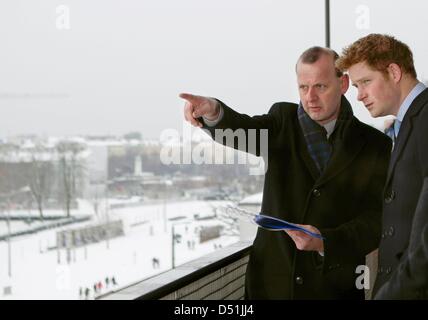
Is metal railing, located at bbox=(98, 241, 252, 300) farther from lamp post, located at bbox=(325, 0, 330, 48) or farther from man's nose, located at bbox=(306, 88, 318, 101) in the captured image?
lamp post, located at bbox=(325, 0, 330, 48)

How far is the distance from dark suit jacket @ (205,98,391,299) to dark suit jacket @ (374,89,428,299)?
17 cm

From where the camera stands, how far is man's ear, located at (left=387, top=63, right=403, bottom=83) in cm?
140

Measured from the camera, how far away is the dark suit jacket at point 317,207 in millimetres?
1532

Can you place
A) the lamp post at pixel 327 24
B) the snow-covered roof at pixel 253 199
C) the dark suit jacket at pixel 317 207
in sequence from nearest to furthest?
the dark suit jacket at pixel 317 207 → the snow-covered roof at pixel 253 199 → the lamp post at pixel 327 24

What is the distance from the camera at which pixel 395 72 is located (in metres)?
1.40

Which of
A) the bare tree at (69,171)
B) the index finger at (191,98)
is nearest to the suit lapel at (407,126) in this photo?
the index finger at (191,98)

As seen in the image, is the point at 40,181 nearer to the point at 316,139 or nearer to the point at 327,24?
the point at 327,24

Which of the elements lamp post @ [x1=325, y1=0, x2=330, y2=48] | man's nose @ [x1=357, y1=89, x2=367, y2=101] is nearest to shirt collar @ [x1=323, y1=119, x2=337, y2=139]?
man's nose @ [x1=357, y1=89, x2=367, y2=101]

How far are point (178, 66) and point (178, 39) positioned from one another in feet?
0.50

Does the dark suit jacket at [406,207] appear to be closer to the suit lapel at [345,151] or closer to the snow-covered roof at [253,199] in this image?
the suit lapel at [345,151]

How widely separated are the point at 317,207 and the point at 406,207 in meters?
0.34

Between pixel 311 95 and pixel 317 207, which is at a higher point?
pixel 311 95

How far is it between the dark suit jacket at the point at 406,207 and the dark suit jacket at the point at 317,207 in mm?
173

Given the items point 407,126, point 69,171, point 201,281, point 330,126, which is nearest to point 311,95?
point 330,126
